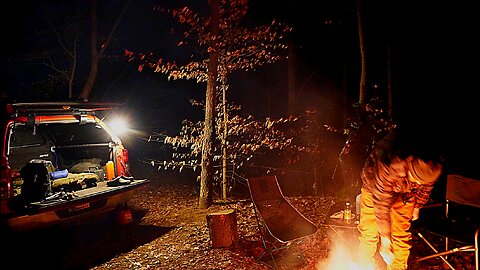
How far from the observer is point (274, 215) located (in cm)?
532

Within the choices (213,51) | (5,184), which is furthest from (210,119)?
(5,184)

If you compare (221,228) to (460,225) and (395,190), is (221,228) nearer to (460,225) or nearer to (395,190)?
(395,190)

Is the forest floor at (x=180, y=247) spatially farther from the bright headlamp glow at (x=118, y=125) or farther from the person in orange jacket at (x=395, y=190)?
the bright headlamp glow at (x=118, y=125)

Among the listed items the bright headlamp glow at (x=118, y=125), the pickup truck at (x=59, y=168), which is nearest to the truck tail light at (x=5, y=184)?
the pickup truck at (x=59, y=168)

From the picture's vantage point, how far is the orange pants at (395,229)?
3.86m

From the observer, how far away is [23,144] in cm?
667

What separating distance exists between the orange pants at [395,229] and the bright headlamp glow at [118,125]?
4.36 m

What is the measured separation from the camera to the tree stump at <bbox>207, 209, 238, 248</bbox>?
17.2ft

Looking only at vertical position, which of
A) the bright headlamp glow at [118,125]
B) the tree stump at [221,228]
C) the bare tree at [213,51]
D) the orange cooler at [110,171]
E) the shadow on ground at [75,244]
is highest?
the bare tree at [213,51]

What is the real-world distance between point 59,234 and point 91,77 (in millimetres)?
7683

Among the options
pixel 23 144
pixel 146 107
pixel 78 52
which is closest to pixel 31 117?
pixel 23 144

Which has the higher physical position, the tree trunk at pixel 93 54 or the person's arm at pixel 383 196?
the tree trunk at pixel 93 54

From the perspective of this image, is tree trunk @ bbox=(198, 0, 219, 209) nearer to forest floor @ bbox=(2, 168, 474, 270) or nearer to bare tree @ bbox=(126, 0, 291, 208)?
bare tree @ bbox=(126, 0, 291, 208)

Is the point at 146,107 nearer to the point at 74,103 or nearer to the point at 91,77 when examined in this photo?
the point at 91,77
